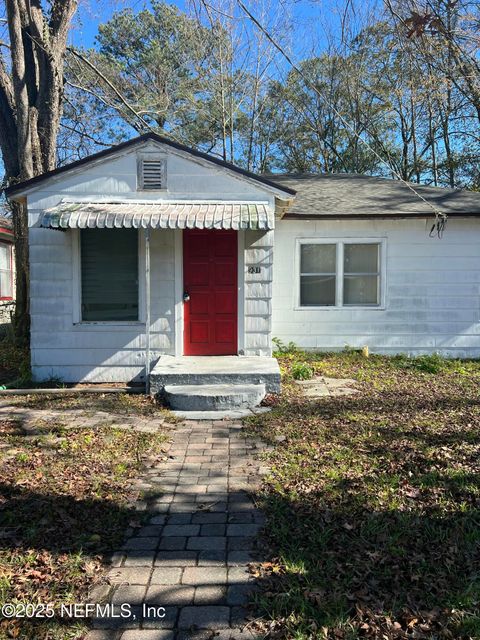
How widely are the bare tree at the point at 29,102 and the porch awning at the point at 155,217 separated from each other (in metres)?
3.75

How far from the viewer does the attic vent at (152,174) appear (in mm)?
7883

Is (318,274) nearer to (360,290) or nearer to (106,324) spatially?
(360,290)

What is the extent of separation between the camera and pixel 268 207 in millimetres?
7812

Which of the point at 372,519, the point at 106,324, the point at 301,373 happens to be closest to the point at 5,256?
the point at 106,324

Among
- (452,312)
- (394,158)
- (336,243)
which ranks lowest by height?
(452,312)

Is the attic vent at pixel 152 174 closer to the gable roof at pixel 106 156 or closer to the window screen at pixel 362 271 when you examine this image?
A: the gable roof at pixel 106 156

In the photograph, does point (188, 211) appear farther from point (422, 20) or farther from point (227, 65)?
point (227, 65)

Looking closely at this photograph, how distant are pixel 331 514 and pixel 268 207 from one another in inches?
205

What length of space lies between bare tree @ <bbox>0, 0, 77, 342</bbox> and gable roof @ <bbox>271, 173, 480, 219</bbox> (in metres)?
5.54

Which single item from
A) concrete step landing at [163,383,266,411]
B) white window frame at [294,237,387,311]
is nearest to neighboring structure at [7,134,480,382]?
concrete step landing at [163,383,266,411]

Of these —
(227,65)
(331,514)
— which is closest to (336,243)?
(331,514)

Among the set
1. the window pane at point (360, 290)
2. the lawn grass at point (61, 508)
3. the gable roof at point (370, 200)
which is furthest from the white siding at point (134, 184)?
the lawn grass at point (61, 508)

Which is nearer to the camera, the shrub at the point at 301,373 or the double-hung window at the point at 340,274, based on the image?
the shrub at the point at 301,373

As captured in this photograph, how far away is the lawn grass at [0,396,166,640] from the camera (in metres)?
2.79
